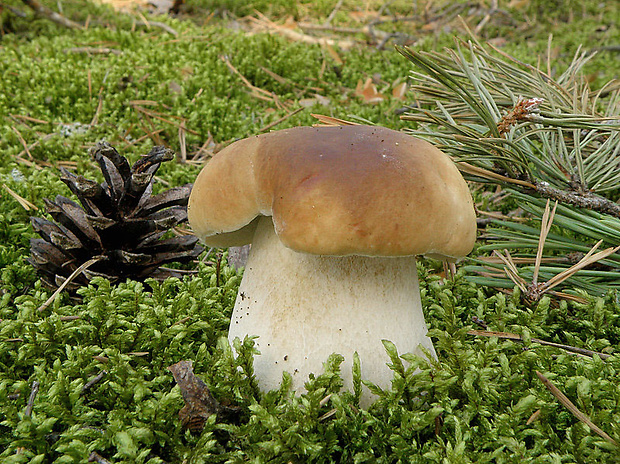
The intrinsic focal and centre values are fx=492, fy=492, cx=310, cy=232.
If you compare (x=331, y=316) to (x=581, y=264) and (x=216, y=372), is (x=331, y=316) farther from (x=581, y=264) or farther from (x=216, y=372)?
(x=581, y=264)

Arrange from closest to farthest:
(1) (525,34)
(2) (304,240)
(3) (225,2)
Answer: (2) (304,240) → (1) (525,34) → (3) (225,2)

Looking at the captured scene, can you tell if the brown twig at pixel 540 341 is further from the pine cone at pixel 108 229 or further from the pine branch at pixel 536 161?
the pine cone at pixel 108 229

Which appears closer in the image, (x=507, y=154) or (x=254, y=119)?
(x=507, y=154)

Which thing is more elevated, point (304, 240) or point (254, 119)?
point (304, 240)

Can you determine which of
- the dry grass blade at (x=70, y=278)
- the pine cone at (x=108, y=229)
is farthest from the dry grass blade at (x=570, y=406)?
the dry grass blade at (x=70, y=278)

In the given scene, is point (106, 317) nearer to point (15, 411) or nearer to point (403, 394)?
point (15, 411)

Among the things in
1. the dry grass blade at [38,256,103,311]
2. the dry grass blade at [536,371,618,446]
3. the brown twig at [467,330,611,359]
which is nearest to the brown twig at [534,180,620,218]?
the brown twig at [467,330,611,359]

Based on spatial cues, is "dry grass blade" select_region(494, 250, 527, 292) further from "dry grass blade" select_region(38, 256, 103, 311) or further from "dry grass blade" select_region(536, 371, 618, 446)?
"dry grass blade" select_region(38, 256, 103, 311)

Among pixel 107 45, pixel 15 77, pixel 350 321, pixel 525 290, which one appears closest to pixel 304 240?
pixel 350 321
